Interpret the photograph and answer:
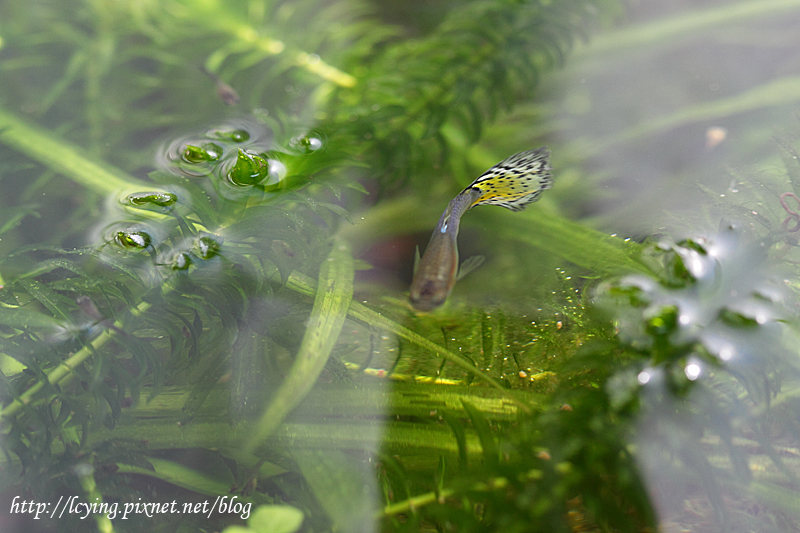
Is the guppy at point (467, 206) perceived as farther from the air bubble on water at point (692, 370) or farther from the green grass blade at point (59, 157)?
the green grass blade at point (59, 157)

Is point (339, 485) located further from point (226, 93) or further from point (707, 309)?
point (226, 93)

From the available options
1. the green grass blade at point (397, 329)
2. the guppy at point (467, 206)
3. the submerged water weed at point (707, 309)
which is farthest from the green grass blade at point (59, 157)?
the submerged water weed at point (707, 309)

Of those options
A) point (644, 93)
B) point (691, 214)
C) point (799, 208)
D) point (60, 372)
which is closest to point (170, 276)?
point (60, 372)

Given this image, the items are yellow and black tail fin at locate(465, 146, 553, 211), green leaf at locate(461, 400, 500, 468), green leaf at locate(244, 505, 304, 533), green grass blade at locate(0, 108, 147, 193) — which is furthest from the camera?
green grass blade at locate(0, 108, 147, 193)

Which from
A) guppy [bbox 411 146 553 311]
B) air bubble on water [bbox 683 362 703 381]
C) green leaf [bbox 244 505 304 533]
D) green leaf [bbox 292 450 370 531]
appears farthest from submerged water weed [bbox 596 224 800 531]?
green leaf [bbox 244 505 304 533]

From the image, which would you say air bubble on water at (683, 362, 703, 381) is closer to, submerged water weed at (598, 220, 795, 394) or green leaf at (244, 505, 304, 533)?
submerged water weed at (598, 220, 795, 394)

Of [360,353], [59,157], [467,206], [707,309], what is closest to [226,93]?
[59,157]
